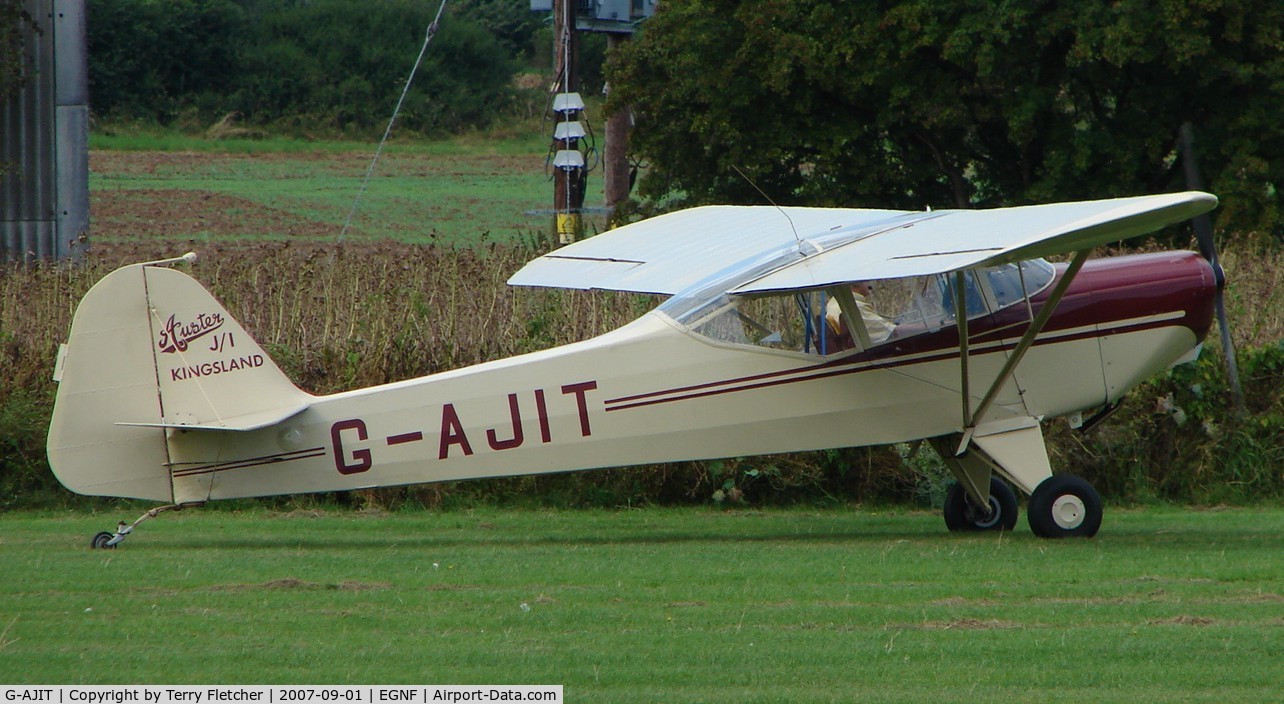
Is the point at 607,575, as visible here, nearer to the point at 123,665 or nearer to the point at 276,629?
the point at 276,629

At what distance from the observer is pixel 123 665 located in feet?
18.1

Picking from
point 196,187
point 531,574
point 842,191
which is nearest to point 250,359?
point 531,574

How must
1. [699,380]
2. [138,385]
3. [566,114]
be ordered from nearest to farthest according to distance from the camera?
1. [138,385]
2. [699,380]
3. [566,114]

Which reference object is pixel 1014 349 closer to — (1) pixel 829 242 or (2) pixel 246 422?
(1) pixel 829 242

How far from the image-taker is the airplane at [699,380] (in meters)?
8.28

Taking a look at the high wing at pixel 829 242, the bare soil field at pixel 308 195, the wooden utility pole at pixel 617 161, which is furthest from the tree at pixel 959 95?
the high wing at pixel 829 242

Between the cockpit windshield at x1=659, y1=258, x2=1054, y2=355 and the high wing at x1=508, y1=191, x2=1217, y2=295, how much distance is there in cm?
23

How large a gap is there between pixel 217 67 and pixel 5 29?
2636 cm

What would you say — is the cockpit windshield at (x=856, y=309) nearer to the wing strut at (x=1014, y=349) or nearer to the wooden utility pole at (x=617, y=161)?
the wing strut at (x=1014, y=349)

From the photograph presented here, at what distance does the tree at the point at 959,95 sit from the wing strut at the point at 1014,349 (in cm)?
925

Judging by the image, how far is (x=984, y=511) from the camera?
9781 millimetres
